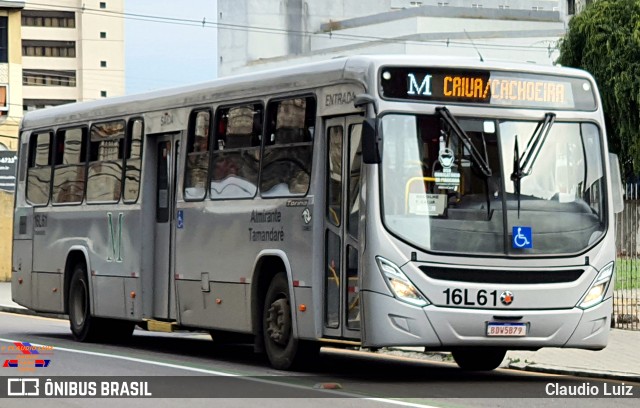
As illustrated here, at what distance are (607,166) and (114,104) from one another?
25.0 ft

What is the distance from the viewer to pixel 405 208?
49.2 feet

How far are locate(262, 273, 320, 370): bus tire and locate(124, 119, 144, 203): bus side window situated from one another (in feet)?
13.2

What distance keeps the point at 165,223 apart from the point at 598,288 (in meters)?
6.15

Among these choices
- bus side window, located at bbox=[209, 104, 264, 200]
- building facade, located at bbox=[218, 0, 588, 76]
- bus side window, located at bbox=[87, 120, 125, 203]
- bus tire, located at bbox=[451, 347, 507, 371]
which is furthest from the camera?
building facade, located at bbox=[218, 0, 588, 76]

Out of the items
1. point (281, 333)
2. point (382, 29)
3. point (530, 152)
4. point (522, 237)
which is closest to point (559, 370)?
point (522, 237)

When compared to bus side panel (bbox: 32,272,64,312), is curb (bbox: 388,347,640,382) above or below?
below

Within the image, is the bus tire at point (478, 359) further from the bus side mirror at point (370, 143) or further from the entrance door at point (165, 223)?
the entrance door at point (165, 223)

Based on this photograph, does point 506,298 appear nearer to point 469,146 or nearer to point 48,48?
point 469,146

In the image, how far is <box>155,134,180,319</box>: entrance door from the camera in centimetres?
1936

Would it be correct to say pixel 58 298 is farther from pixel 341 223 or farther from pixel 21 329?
pixel 341 223

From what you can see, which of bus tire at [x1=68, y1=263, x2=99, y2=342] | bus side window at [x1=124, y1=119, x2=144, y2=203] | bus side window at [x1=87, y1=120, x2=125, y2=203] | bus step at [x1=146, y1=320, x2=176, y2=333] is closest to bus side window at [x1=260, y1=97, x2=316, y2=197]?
bus step at [x1=146, y1=320, x2=176, y2=333]

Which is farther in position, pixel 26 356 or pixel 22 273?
pixel 22 273

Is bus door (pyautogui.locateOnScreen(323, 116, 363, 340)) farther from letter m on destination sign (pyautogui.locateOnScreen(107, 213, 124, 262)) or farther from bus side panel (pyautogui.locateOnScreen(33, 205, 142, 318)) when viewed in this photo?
letter m on destination sign (pyautogui.locateOnScreen(107, 213, 124, 262))

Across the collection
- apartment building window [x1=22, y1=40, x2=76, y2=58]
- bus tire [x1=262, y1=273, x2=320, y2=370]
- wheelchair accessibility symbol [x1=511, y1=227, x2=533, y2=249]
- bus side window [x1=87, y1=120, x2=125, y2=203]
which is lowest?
bus tire [x1=262, y1=273, x2=320, y2=370]
